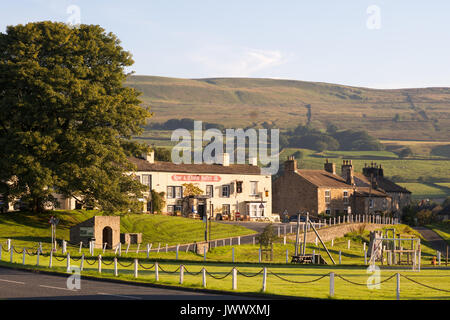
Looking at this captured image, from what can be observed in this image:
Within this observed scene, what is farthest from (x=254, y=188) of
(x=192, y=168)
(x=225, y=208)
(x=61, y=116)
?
(x=61, y=116)

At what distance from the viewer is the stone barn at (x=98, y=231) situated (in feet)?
193

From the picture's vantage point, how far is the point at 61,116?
2562 inches

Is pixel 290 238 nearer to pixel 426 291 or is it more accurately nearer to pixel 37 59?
pixel 37 59

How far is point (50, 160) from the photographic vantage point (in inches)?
2564

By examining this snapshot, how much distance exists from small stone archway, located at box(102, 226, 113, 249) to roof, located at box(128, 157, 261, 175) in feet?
91.3

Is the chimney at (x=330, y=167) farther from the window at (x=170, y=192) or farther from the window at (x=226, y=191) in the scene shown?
the window at (x=170, y=192)

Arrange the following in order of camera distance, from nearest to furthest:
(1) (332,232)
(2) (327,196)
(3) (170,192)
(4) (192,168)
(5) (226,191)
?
1. (1) (332,232)
2. (3) (170,192)
3. (4) (192,168)
4. (5) (226,191)
5. (2) (327,196)

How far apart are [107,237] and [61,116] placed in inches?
490

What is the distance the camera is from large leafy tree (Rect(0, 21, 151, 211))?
206 ft

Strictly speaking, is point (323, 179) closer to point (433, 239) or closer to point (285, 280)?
point (433, 239)

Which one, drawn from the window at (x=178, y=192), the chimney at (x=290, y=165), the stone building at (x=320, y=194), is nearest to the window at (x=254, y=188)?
the stone building at (x=320, y=194)

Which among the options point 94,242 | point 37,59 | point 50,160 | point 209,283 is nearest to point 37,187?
point 50,160

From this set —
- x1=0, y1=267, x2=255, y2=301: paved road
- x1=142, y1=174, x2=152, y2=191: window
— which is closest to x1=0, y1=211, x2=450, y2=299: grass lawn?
x1=0, y1=267, x2=255, y2=301: paved road
